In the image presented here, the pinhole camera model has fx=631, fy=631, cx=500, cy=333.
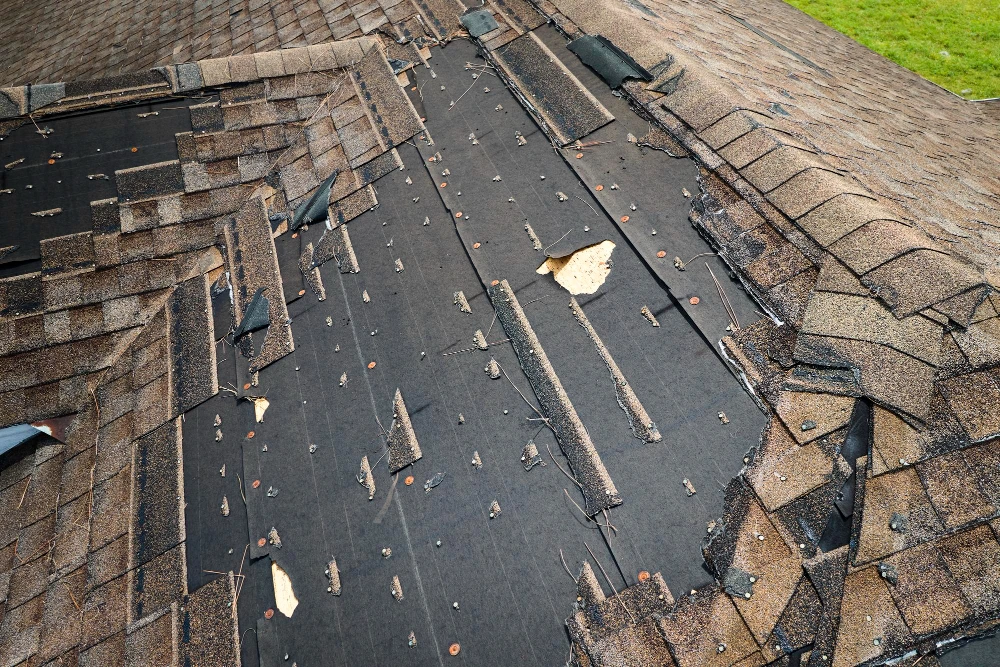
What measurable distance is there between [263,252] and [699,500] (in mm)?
5849

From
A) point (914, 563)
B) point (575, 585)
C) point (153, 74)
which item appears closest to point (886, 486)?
point (914, 563)

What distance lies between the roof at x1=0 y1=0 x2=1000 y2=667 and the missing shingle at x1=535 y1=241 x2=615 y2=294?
0.03m

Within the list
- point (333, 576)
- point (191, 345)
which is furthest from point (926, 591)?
point (191, 345)

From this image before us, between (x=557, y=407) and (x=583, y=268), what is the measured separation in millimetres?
1494

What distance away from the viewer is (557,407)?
538cm

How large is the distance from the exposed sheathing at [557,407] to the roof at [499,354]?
28 millimetres

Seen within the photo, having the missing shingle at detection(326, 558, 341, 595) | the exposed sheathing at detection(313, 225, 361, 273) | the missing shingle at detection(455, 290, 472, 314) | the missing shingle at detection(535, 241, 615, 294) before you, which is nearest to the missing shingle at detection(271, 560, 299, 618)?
the missing shingle at detection(326, 558, 341, 595)

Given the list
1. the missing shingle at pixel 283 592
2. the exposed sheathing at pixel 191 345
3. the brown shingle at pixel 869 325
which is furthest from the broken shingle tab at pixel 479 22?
the missing shingle at pixel 283 592

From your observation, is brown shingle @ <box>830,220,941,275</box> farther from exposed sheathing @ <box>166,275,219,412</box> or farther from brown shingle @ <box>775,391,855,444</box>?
exposed sheathing @ <box>166,275,219,412</box>

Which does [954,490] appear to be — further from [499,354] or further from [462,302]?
[462,302]

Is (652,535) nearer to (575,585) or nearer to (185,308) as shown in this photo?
(575,585)

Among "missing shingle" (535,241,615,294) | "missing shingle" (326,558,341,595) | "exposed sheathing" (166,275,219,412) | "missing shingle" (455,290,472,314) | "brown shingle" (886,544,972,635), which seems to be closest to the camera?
"brown shingle" (886,544,972,635)

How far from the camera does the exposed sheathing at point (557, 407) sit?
4910 millimetres

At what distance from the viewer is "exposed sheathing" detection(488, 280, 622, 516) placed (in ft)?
16.1
